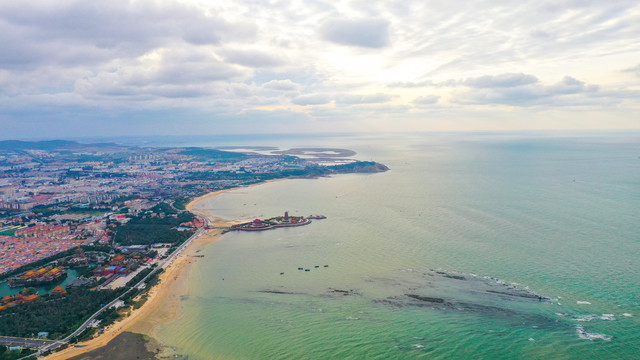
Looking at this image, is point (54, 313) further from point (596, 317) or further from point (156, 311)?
point (596, 317)

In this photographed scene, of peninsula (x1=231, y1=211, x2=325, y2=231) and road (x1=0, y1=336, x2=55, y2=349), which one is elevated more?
peninsula (x1=231, y1=211, x2=325, y2=231)

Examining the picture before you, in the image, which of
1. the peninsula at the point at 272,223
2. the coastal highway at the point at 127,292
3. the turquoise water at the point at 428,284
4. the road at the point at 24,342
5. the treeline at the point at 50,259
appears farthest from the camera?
the peninsula at the point at 272,223

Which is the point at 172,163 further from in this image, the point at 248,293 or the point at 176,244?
Answer: the point at 248,293

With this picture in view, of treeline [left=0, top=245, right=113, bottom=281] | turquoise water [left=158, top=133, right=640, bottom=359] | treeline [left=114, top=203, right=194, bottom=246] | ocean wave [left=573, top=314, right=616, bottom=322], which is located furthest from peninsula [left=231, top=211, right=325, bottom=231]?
ocean wave [left=573, top=314, right=616, bottom=322]

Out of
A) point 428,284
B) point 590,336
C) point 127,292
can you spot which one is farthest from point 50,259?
point 590,336

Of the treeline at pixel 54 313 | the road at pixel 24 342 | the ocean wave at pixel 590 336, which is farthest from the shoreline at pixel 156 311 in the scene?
the ocean wave at pixel 590 336

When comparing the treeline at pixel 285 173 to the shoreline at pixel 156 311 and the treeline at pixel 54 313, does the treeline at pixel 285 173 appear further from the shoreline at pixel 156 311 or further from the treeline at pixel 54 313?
the treeline at pixel 54 313

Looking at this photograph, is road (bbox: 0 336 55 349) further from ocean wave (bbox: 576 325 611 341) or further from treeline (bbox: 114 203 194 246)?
ocean wave (bbox: 576 325 611 341)
